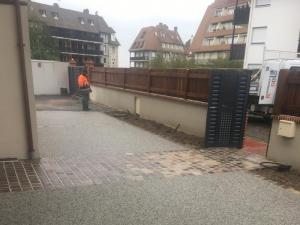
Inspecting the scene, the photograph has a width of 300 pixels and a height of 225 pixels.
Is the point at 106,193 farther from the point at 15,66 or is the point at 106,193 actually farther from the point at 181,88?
the point at 181,88

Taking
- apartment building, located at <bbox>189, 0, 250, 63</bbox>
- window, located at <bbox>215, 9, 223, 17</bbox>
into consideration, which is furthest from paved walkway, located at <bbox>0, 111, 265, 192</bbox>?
window, located at <bbox>215, 9, 223, 17</bbox>

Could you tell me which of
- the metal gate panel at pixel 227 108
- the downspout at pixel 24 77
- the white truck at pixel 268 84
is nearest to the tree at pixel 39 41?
the white truck at pixel 268 84

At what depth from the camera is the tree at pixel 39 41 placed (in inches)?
1628

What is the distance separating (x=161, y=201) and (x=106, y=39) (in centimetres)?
7301

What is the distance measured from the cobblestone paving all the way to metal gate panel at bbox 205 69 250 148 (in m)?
0.48

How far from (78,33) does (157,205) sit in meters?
65.7

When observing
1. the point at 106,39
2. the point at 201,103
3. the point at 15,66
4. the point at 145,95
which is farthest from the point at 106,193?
the point at 106,39

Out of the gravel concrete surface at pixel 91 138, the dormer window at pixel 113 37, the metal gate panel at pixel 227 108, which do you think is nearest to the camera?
the gravel concrete surface at pixel 91 138

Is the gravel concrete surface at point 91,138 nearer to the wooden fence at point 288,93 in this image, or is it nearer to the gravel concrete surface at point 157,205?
the gravel concrete surface at point 157,205

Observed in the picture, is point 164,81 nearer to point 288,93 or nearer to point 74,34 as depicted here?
point 288,93

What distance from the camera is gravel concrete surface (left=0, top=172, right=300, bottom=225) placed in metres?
3.79

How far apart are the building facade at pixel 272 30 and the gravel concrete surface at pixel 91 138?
16199mm

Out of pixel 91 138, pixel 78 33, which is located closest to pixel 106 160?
pixel 91 138

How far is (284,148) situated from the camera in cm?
634
